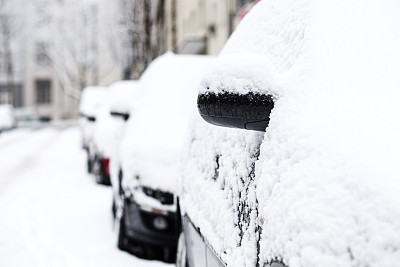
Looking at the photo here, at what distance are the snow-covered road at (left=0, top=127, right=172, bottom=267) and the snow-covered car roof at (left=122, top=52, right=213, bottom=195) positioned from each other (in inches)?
31.4

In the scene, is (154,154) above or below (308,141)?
below

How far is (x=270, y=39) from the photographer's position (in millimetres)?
1995

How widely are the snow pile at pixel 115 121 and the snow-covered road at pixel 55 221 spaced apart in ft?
2.56

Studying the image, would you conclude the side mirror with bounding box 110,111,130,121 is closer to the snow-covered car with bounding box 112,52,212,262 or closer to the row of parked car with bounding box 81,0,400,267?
the snow-covered car with bounding box 112,52,212,262

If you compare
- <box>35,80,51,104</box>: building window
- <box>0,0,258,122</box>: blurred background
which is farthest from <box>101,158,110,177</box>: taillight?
<box>35,80,51,104</box>: building window

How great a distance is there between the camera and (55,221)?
6.31 m

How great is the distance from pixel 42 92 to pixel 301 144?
49439mm

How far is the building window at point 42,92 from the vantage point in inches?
1901

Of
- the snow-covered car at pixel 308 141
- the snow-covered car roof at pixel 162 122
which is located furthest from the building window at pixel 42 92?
the snow-covered car at pixel 308 141

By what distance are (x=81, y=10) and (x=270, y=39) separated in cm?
3971

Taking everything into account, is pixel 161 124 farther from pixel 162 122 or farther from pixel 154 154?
pixel 154 154

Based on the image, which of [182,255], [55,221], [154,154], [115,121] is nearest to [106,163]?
[115,121]

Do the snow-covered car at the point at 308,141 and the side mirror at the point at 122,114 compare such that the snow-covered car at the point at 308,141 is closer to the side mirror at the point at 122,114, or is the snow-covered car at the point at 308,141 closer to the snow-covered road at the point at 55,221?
the snow-covered road at the point at 55,221

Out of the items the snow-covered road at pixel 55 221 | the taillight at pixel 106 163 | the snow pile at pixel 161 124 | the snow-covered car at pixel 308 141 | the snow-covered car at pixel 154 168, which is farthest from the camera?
the taillight at pixel 106 163
